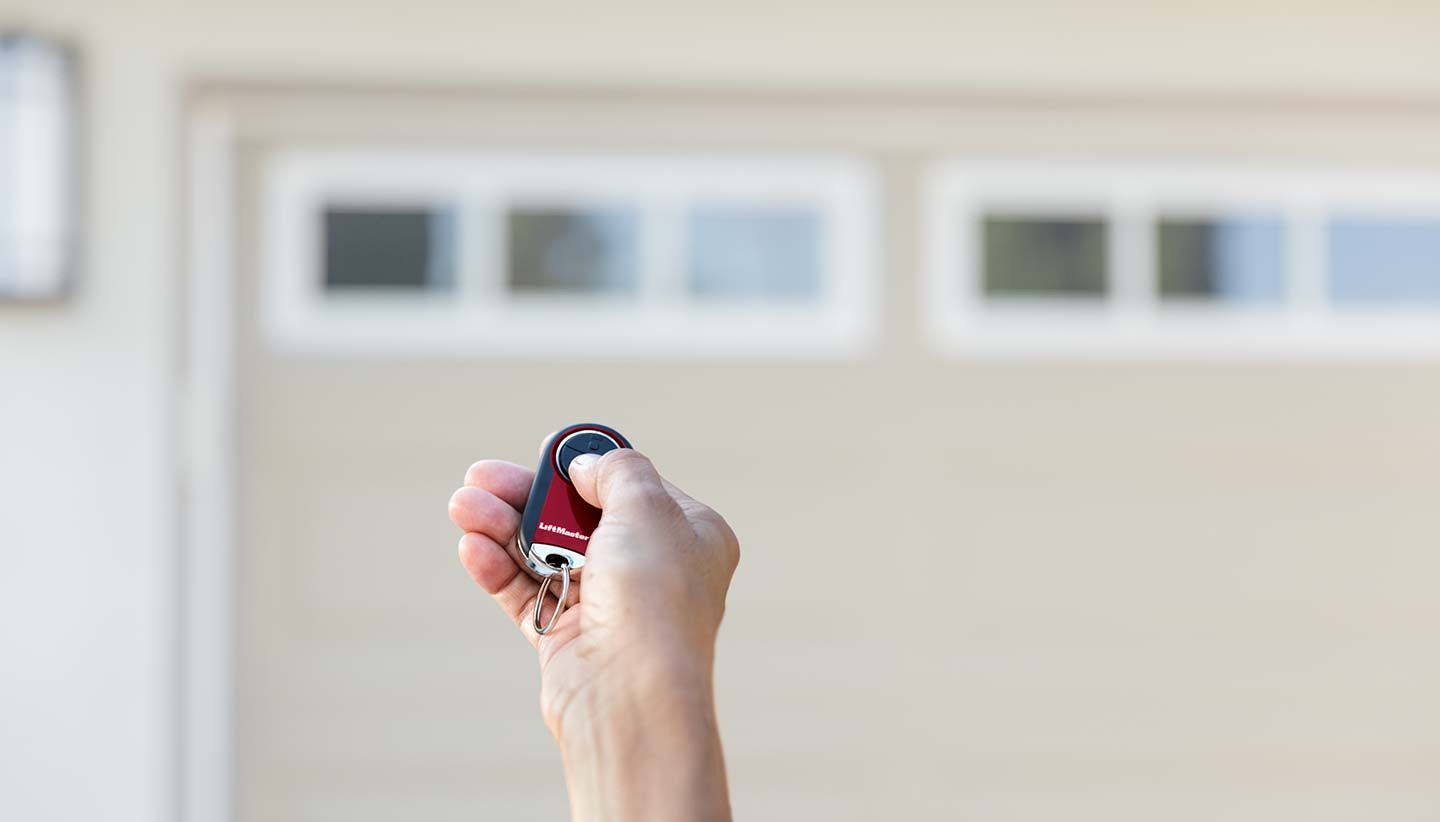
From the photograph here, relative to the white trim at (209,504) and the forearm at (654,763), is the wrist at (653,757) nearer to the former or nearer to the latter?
the forearm at (654,763)

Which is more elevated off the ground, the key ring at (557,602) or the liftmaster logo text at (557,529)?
the liftmaster logo text at (557,529)

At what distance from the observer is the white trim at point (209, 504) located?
259 centimetres

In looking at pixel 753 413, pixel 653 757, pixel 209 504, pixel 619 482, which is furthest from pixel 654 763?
pixel 209 504

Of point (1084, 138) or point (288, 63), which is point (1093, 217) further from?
point (288, 63)


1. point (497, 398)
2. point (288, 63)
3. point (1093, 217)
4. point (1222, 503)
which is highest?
point (288, 63)

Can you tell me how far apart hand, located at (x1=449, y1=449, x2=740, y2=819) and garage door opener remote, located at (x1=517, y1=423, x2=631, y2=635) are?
2 cm

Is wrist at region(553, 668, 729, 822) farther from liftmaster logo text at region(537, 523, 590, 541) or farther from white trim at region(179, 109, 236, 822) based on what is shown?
white trim at region(179, 109, 236, 822)

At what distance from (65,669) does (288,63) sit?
3.94 feet

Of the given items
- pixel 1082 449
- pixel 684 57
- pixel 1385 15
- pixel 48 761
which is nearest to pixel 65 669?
pixel 48 761

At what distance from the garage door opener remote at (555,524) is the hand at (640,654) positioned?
21 mm

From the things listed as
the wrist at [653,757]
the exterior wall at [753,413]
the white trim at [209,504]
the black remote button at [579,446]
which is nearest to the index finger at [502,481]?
the black remote button at [579,446]

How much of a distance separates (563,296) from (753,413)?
443mm

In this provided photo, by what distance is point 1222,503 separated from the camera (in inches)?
109

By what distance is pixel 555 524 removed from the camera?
115cm
